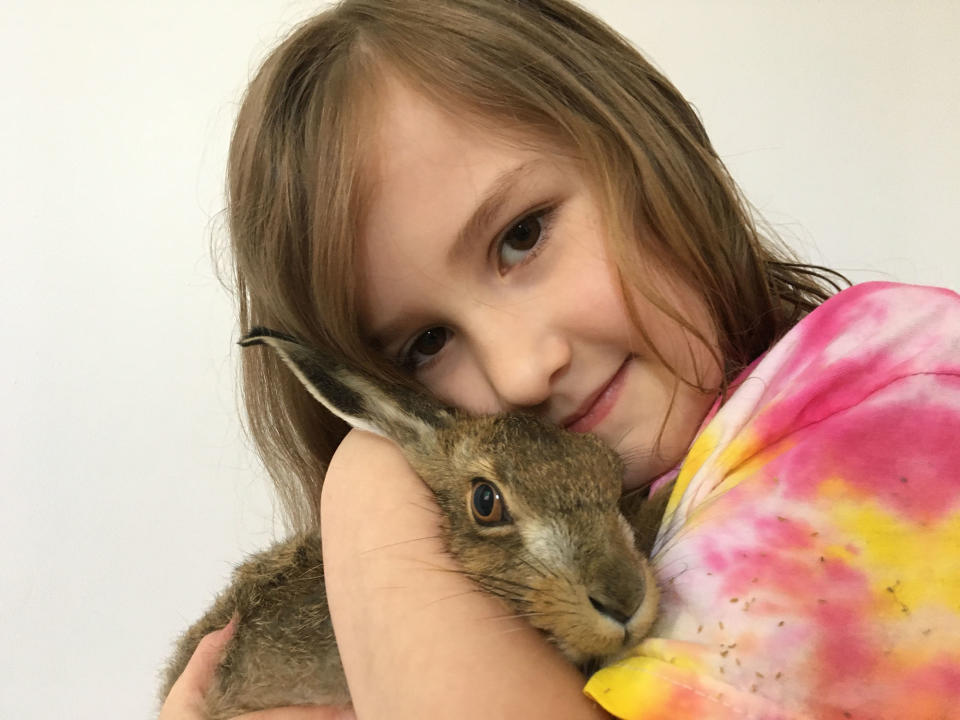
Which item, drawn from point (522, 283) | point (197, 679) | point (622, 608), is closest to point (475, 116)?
point (522, 283)

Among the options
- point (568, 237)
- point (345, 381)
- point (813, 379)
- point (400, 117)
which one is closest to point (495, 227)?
point (568, 237)

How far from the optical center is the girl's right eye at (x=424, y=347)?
1.26 m

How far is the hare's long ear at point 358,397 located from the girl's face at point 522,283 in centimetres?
13

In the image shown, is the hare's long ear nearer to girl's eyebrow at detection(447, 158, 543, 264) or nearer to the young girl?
the young girl

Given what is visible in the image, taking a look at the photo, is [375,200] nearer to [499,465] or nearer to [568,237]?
[568,237]

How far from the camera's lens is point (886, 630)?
708mm

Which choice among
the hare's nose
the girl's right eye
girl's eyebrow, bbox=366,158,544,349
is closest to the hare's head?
the hare's nose

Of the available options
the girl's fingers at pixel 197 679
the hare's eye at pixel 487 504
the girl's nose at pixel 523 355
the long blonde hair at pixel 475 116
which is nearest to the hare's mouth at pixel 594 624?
the hare's eye at pixel 487 504

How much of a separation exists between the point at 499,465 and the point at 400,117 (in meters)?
0.57

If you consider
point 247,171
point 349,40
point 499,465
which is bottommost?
point 499,465

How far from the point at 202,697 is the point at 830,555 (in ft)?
3.76

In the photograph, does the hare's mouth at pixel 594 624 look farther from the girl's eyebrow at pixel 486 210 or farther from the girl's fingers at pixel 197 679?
the girl's fingers at pixel 197 679

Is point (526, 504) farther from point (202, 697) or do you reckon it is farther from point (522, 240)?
point (202, 697)

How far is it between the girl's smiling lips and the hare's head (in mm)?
84
